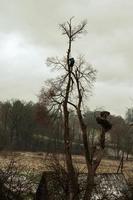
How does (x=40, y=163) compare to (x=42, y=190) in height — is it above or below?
above

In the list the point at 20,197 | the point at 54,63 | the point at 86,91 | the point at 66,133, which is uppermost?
the point at 54,63

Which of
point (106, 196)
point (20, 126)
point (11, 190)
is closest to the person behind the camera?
point (11, 190)

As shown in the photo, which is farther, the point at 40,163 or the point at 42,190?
the point at 40,163

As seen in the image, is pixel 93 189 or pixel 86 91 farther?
pixel 86 91

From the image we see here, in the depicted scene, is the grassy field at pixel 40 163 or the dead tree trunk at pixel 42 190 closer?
the dead tree trunk at pixel 42 190

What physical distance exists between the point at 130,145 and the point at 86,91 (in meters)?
61.4

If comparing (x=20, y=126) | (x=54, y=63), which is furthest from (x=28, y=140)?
(x=54, y=63)

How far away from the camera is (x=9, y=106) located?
342ft

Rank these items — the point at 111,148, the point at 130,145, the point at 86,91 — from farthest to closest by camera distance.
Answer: the point at 111,148 < the point at 130,145 < the point at 86,91

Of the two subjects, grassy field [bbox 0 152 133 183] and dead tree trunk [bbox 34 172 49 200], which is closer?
dead tree trunk [bbox 34 172 49 200]

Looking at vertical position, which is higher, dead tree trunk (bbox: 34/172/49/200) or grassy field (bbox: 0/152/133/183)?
grassy field (bbox: 0/152/133/183)

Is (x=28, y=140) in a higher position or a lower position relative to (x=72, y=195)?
higher

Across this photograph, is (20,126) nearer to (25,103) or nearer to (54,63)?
(25,103)

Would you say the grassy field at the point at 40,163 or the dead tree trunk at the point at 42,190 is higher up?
the grassy field at the point at 40,163
